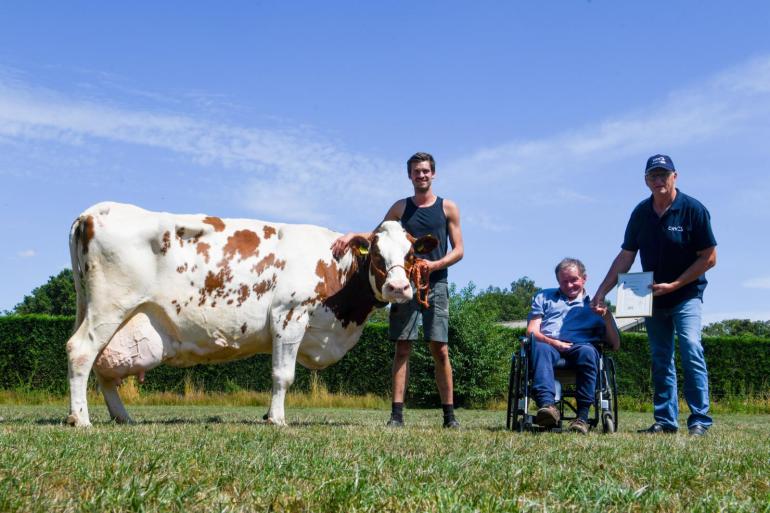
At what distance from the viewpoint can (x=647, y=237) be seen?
6.66 meters

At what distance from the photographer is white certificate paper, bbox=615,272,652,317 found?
20.6 ft

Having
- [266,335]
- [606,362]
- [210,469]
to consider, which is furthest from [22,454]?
[606,362]

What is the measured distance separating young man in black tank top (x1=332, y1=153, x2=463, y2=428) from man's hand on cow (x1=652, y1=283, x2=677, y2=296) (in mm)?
1650

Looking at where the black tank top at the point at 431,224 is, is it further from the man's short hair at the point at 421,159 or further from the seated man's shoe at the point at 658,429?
the seated man's shoe at the point at 658,429

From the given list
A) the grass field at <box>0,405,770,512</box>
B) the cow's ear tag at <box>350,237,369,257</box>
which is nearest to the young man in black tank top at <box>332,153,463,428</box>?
the cow's ear tag at <box>350,237,369,257</box>

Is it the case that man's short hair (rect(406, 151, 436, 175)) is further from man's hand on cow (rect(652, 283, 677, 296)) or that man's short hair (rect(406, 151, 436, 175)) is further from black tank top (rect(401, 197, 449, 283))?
man's hand on cow (rect(652, 283, 677, 296))

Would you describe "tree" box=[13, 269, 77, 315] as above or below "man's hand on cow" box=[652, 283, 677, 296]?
above

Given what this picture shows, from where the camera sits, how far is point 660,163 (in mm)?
6422

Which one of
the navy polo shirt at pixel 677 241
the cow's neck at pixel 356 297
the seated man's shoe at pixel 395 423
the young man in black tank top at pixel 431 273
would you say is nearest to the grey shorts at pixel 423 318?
the young man in black tank top at pixel 431 273

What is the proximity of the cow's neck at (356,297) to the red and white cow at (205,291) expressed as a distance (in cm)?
1

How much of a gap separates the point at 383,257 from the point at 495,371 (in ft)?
35.7

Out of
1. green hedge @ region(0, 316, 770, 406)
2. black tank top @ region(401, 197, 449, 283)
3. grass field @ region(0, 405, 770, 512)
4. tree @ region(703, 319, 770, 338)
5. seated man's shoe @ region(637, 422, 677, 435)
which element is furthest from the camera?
tree @ region(703, 319, 770, 338)

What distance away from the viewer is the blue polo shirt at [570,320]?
6.50 m

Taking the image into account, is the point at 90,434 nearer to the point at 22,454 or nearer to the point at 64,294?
the point at 22,454
